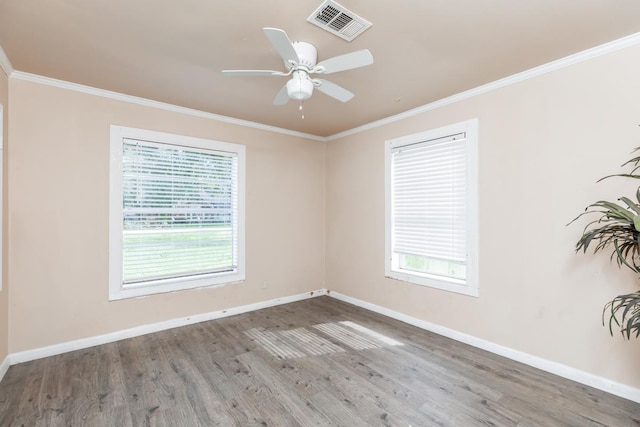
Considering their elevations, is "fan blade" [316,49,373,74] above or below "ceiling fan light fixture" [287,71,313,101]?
above

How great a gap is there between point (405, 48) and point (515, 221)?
182cm

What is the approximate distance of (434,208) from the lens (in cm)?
349

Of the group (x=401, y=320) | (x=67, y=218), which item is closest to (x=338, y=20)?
(x=67, y=218)

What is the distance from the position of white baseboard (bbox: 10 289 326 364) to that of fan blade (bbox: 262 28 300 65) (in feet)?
10.3

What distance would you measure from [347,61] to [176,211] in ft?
8.85

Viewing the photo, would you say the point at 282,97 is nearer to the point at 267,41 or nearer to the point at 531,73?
the point at 267,41

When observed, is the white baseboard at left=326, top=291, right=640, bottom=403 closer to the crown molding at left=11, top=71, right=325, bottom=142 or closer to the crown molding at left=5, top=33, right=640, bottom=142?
the crown molding at left=5, top=33, right=640, bottom=142

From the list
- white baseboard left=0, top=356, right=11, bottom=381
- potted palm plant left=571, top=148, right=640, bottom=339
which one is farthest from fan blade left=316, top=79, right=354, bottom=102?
white baseboard left=0, top=356, right=11, bottom=381

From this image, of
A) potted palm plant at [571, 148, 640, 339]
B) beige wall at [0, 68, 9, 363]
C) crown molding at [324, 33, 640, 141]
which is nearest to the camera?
potted palm plant at [571, 148, 640, 339]

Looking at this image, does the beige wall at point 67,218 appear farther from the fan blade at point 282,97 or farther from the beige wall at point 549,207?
the beige wall at point 549,207

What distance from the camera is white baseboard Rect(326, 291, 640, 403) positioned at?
7.37 ft

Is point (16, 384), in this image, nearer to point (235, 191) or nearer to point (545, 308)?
point (235, 191)

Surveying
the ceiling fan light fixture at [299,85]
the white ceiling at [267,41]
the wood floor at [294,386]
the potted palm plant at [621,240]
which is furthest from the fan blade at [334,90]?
the wood floor at [294,386]

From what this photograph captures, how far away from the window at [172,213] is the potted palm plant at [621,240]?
3603 millimetres
